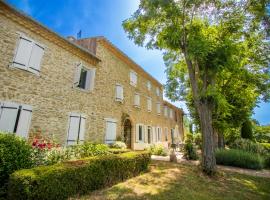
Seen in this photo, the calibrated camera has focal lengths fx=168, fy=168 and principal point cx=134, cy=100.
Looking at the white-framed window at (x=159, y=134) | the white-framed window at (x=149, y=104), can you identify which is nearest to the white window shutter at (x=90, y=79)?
the white-framed window at (x=149, y=104)

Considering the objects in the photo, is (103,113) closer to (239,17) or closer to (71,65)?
(71,65)

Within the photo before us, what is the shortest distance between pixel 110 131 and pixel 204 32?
8497 millimetres

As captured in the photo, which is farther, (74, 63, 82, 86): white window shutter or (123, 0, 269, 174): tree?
(74, 63, 82, 86): white window shutter

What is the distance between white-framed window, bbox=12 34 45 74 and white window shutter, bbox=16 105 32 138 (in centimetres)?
171

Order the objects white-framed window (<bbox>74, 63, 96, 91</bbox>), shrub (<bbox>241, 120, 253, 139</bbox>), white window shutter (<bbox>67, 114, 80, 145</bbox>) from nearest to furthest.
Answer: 1. white window shutter (<bbox>67, 114, 80, 145</bbox>)
2. white-framed window (<bbox>74, 63, 96, 91</bbox>)
3. shrub (<bbox>241, 120, 253, 139</bbox>)

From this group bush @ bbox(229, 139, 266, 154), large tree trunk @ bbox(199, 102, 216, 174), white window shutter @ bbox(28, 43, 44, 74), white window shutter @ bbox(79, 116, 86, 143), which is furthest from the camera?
bush @ bbox(229, 139, 266, 154)

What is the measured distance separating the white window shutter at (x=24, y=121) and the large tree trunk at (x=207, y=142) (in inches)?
307

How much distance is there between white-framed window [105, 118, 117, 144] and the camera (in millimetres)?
11469

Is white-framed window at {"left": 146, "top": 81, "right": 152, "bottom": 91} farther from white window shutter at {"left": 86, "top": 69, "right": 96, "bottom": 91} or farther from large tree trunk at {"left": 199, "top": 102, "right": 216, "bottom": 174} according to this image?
large tree trunk at {"left": 199, "top": 102, "right": 216, "bottom": 174}

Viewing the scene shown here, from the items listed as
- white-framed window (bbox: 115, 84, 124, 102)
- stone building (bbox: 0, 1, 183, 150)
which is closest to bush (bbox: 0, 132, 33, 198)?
stone building (bbox: 0, 1, 183, 150)

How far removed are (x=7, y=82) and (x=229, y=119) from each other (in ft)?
53.0

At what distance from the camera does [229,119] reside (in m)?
15.1

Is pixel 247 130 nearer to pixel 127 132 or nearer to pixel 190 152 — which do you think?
pixel 190 152

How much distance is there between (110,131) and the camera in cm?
1184
